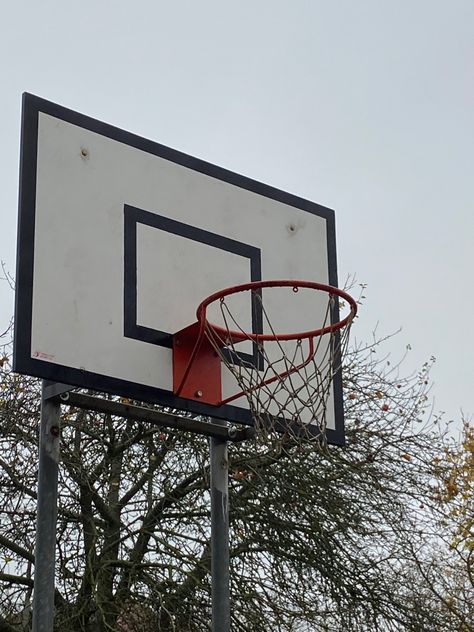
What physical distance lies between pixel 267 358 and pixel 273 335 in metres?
0.13

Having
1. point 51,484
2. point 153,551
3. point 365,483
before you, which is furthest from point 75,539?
point 51,484

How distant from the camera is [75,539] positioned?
8.76 metres

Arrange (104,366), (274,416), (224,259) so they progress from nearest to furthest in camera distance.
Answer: (104,366), (274,416), (224,259)

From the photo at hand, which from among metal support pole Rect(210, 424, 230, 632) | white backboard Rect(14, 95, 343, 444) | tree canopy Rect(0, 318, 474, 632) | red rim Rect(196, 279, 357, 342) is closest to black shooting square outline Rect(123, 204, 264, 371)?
white backboard Rect(14, 95, 343, 444)

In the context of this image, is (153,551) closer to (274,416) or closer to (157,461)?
(157,461)

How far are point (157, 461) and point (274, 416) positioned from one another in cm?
384

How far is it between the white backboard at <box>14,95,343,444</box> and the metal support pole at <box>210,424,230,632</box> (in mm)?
523

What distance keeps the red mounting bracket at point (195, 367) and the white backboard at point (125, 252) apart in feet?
0.13

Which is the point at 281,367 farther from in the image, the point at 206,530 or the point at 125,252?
the point at 206,530

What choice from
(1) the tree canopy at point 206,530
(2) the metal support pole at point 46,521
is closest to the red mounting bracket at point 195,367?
(2) the metal support pole at point 46,521

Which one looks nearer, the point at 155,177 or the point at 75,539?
the point at 155,177

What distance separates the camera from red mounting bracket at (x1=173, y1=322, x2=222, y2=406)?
5.37m

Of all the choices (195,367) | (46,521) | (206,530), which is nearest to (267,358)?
(195,367)

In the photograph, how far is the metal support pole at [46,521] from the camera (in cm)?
500
